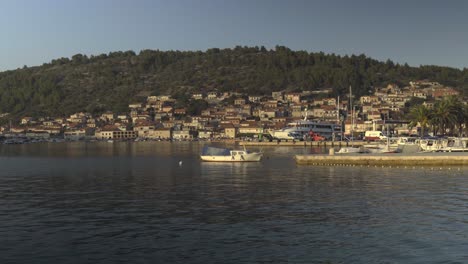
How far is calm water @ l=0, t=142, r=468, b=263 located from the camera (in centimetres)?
2055

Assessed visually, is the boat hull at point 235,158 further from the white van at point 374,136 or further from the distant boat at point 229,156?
the white van at point 374,136

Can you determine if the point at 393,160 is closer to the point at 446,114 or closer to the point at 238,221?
the point at 238,221

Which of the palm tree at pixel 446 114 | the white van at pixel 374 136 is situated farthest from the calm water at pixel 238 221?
the white van at pixel 374 136

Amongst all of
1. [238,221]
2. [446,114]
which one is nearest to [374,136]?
[446,114]

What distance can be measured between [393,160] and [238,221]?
3664 centimetres

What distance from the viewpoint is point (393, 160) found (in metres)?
59.6

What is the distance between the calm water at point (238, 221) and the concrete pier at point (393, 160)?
11741 millimetres

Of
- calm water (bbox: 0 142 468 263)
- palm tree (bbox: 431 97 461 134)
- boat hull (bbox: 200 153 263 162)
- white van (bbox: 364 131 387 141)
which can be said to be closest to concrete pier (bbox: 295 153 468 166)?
boat hull (bbox: 200 153 263 162)

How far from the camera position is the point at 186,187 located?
1639 inches

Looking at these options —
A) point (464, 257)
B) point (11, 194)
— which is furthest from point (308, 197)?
point (11, 194)

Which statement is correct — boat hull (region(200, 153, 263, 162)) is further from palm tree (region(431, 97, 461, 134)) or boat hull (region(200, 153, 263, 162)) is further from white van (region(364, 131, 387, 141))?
white van (region(364, 131, 387, 141))

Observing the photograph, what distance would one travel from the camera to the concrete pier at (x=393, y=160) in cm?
5747

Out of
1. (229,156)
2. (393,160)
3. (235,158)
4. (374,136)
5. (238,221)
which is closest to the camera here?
(238,221)

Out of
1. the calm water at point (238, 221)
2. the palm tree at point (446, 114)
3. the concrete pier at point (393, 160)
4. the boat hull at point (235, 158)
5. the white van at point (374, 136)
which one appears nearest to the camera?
the calm water at point (238, 221)
